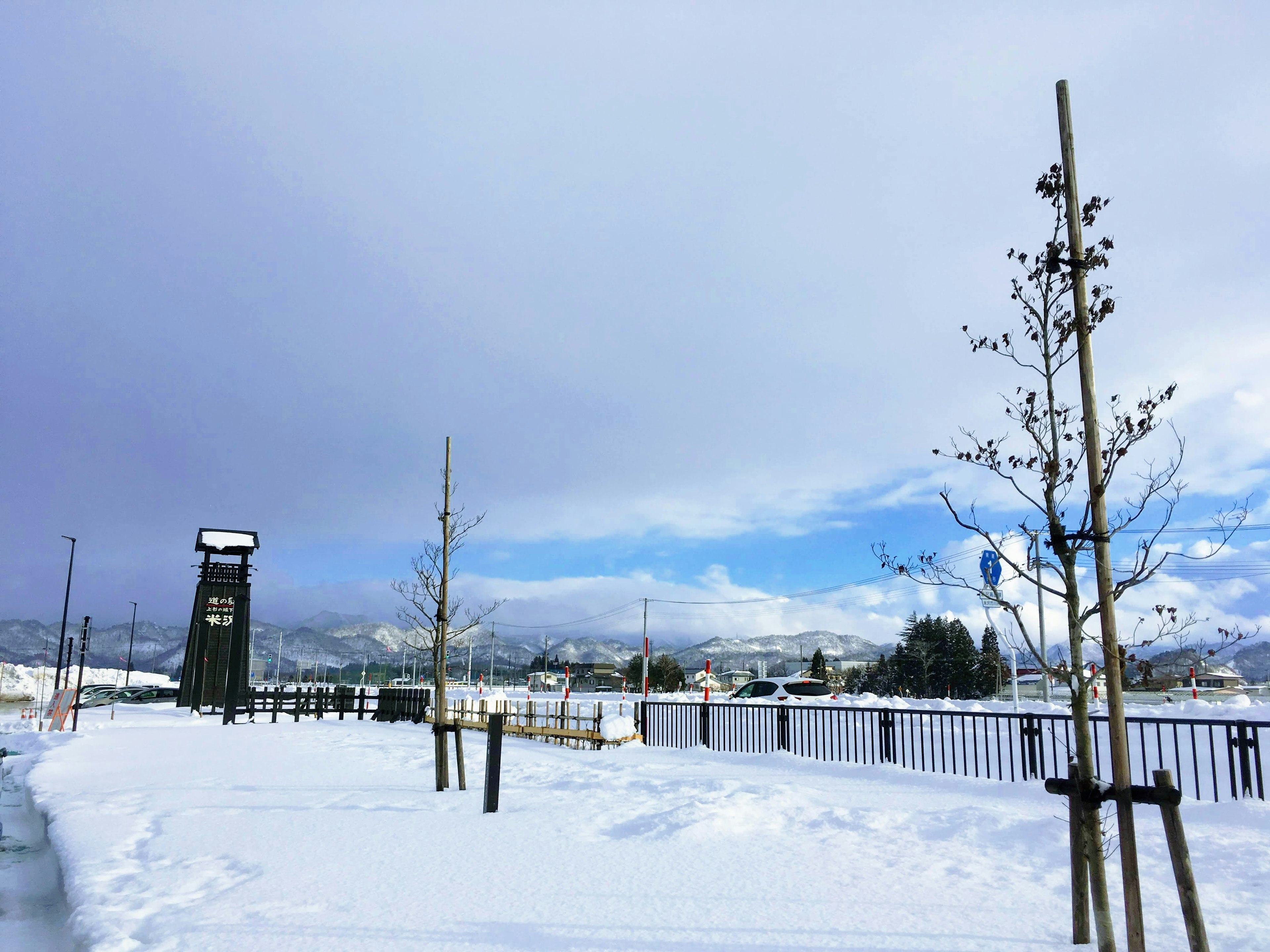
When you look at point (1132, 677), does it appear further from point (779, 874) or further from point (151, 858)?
point (151, 858)

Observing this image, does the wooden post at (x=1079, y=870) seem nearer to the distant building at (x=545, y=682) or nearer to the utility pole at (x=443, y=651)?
the utility pole at (x=443, y=651)

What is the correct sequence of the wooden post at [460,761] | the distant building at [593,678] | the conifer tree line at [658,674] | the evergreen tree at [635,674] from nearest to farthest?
the wooden post at [460,761] < the evergreen tree at [635,674] < the conifer tree line at [658,674] < the distant building at [593,678]

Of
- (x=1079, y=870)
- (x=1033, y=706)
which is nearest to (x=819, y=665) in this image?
(x=1033, y=706)

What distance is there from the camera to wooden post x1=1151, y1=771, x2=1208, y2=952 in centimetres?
440

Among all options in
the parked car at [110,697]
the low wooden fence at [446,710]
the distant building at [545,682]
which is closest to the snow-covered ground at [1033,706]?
the low wooden fence at [446,710]

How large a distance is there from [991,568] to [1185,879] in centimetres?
515

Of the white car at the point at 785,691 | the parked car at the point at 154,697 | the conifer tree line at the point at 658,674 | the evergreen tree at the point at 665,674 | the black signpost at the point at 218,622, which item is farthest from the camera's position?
the evergreen tree at the point at 665,674

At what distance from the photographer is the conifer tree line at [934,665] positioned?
75562 mm

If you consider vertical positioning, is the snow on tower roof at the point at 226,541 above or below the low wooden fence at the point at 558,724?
above

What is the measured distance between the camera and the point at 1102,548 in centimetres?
492

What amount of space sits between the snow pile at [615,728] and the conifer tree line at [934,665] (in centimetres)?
5783

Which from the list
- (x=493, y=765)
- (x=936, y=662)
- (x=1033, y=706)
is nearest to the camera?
(x=493, y=765)

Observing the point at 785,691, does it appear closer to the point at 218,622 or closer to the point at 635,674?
the point at 218,622

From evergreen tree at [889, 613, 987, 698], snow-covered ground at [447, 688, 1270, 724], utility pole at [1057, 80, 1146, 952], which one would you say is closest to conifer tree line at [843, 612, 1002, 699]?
evergreen tree at [889, 613, 987, 698]
